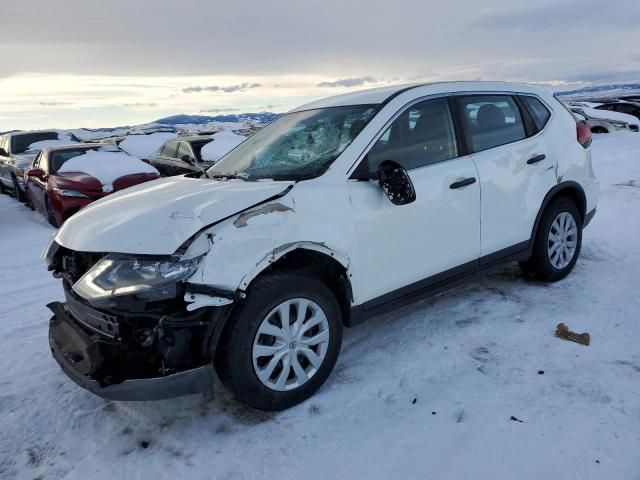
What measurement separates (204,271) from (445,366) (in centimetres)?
173

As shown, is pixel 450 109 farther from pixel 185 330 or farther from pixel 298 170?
pixel 185 330

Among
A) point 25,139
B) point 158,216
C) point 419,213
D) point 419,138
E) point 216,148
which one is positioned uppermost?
point 419,138

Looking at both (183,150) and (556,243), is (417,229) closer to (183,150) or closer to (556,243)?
(556,243)

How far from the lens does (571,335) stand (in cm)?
364

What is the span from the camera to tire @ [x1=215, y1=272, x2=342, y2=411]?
2.74 m

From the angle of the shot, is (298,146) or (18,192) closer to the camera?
(298,146)

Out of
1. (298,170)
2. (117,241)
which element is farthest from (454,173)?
(117,241)

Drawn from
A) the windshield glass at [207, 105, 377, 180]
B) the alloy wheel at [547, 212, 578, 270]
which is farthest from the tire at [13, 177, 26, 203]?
the alloy wheel at [547, 212, 578, 270]

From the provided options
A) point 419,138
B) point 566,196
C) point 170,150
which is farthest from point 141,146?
point 419,138

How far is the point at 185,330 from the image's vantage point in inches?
105

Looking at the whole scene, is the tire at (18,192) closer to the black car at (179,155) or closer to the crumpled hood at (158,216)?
the black car at (179,155)

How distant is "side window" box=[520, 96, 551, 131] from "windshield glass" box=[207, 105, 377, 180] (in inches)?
66.4

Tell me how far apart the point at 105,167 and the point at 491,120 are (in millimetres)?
6806

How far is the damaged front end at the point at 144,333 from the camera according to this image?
2.59 meters
